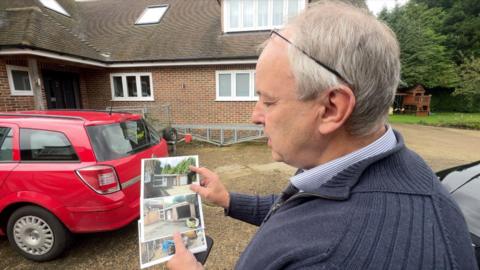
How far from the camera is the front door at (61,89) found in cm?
949

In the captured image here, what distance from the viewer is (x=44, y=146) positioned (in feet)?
9.41

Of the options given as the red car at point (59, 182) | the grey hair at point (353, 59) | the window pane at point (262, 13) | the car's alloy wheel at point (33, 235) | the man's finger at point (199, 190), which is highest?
the window pane at point (262, 13)

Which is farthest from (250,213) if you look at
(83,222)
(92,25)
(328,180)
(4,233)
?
(92,25)

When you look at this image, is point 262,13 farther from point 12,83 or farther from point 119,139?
point 119,139

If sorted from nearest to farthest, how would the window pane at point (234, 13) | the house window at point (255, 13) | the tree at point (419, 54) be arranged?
the house window at point (255, 13) → the window pane at point (234, 13) → the tree at point (419, 54)

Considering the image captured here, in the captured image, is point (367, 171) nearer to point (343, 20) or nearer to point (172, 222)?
point (343, 20)

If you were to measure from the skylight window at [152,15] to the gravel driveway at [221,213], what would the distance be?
722 cm

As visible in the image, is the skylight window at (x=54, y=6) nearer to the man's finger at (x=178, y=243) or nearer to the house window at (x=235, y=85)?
the house window at (x=235, y=85)

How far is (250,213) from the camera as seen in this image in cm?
156

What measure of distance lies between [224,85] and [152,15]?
6202 millimetres

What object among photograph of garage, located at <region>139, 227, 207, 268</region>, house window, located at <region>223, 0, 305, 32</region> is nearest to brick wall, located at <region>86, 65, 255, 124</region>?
house window, located at <region>223, 0, 305, 32</region>

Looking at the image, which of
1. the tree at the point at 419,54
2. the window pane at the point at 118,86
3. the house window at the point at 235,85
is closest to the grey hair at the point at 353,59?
the house window at the point at 235,85

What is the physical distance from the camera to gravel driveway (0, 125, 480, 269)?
300 centimetres

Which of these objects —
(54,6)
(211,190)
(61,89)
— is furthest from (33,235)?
(54,6)
